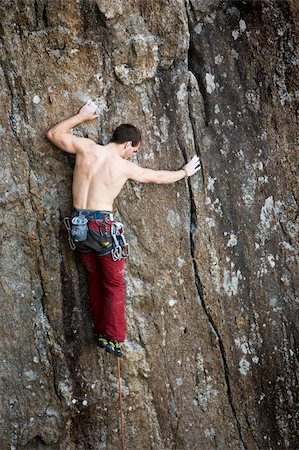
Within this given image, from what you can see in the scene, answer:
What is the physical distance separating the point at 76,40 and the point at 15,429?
146 inches

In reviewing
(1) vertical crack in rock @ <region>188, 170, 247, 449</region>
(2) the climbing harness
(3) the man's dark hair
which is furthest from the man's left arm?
(1) vertical crack in rock @ <region>188, 170, 247, 449</region>

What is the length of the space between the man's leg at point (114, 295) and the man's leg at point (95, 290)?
0.31 feet

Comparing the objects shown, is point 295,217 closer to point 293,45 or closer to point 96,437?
point 293,45

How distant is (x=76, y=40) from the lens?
247 inches

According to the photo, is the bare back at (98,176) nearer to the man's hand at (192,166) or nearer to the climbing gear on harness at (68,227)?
the climbing gear on harness at (68,227)

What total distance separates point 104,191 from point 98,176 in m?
0.14

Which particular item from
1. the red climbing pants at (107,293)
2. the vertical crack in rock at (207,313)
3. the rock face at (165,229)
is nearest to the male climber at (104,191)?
the red climbing pants at (107,293)

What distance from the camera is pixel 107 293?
6.34 metres

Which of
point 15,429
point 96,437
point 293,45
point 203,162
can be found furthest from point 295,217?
point 15,429

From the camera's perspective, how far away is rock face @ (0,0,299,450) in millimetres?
6340

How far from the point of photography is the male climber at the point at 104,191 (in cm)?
614

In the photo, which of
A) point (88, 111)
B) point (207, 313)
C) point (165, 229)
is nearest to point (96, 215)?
point (165, 229)

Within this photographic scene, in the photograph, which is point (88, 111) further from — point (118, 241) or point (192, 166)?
point (118, 241)

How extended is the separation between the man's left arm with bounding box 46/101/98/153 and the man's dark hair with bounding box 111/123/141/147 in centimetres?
25
